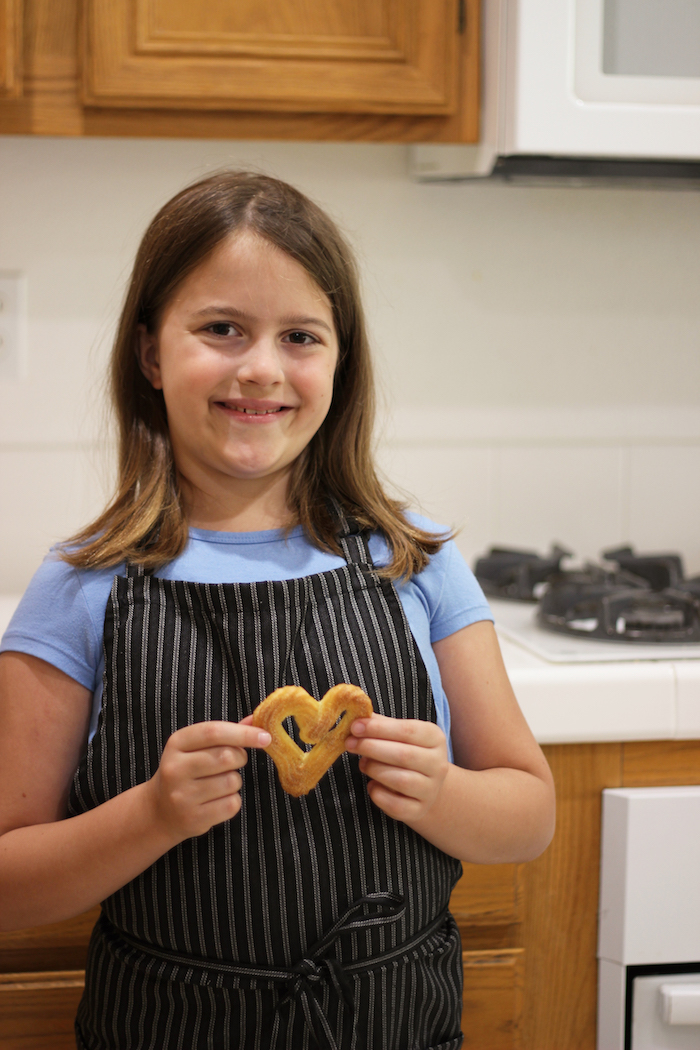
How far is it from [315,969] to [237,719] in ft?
0.65

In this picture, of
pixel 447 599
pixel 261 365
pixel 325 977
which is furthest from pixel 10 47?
pixel 325 977

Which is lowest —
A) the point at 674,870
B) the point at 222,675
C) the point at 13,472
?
the point at 674,870

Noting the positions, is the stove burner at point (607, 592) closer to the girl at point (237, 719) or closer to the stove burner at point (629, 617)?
the stove burner at point (629, 617)

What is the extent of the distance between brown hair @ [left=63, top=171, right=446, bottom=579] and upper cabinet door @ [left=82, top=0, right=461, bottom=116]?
1.22 feet

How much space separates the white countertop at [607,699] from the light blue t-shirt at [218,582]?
0.57 ft

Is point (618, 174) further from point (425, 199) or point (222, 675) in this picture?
point (222, 675)

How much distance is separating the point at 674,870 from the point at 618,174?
0.86 m

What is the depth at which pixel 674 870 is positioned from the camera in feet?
3.45

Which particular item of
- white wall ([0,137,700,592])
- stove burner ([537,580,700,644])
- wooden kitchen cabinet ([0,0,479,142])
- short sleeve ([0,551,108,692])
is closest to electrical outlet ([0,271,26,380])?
white wall ([0,137,700,592])

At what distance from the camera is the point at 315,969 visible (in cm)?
78

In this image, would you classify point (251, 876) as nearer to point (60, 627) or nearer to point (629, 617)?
point (60, 627)

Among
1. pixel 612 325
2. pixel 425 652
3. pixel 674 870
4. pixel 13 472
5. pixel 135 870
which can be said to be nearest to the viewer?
pixel 135 870

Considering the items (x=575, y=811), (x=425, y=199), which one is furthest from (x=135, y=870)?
(x=425, y=199)

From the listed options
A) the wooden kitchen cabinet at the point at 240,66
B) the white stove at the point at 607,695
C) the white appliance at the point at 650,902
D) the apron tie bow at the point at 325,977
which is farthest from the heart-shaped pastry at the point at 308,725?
the wooden kitchen cabinet at the point at 240,66
